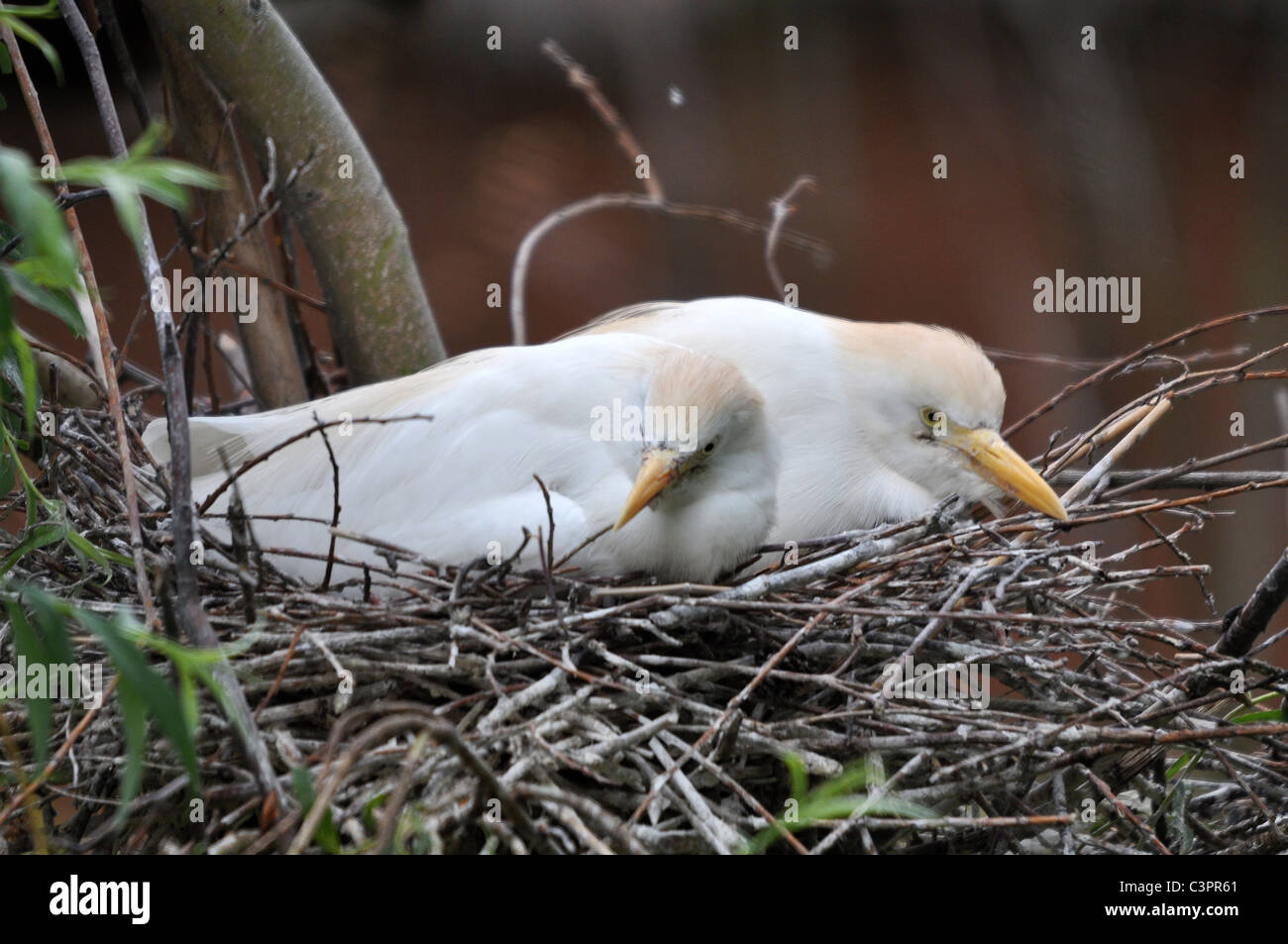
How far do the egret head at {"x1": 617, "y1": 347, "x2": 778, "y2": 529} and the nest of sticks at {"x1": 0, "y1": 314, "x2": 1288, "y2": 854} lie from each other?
0.38ft

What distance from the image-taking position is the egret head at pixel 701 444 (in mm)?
1164

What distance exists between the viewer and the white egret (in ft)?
4.58

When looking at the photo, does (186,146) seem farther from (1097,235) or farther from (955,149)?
(1097,235)

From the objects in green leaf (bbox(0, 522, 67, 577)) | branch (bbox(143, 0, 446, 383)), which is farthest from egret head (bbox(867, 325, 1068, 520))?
green leaf (bbox(0, 522, 67, 577))

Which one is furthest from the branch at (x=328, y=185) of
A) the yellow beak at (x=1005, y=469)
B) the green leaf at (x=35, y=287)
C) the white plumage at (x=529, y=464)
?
the green leaf at (x=35, y=287)

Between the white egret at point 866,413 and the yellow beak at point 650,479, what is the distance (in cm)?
30

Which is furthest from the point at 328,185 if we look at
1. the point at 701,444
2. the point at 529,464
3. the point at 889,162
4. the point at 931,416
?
the point at 889,162

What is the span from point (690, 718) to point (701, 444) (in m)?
0.31

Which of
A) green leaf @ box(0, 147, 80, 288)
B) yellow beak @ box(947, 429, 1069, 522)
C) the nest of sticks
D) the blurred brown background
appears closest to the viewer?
green leaf @ box(0, 147, 80, 288)

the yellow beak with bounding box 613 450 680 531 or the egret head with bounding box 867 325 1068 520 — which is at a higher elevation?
the egret head with bounding box 867 325 1068 520

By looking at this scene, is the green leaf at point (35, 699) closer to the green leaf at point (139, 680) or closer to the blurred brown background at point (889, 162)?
the green leaf at point (139, 680)

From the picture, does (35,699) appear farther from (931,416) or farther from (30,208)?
(931,416)

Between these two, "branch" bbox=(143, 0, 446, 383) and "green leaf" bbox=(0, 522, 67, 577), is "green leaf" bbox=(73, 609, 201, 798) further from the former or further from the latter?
"branch" bbox=(143, 0, 446, 383)

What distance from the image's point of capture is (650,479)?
1143mm
